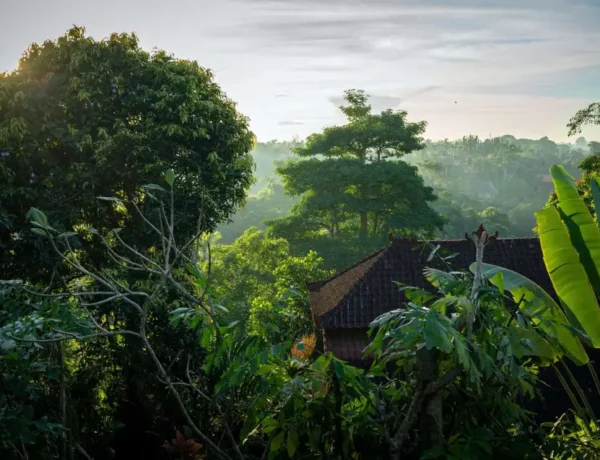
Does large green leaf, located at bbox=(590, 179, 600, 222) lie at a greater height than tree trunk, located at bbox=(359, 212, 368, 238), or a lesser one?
greater

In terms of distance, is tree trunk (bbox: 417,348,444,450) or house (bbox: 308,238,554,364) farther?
house (bbox: 308,238,554,364)

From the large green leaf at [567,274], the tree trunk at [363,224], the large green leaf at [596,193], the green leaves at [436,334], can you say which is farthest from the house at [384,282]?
the tree trunk at [363,224]

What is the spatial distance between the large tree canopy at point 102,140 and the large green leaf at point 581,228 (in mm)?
5016

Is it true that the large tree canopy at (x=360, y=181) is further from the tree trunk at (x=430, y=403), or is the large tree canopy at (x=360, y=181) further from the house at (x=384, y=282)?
the tree trunk at (x=430, y=403)

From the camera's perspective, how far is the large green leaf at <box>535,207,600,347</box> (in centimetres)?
479

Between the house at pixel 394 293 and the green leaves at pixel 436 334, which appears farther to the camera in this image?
the house at pixel 394 293

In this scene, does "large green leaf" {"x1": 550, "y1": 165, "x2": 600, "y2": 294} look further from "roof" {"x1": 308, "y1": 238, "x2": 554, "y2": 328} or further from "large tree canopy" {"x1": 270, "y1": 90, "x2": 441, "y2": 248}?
"large tree canopy" {"x1": 270, "y1": 90, "x2": 441, "y2": 248}

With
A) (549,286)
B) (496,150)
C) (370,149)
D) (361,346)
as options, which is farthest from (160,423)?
(496,150)

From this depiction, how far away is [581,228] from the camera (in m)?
5.15

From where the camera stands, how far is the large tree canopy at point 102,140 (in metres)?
8.47

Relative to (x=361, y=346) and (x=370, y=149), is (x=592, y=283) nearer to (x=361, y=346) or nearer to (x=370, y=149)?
(x=361, y=346)

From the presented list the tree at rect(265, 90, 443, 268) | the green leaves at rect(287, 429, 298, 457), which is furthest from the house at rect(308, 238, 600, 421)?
the tree at rect(265, 90, 443, 268)

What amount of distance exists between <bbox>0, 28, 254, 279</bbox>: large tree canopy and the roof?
128 inches

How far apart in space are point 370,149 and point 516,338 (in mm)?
23591
